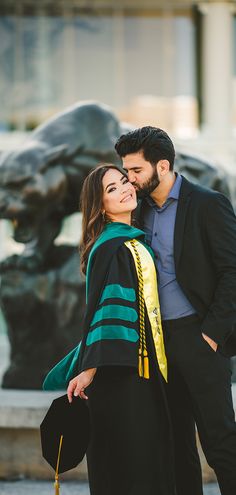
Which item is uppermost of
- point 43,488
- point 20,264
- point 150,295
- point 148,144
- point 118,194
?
point 148,144

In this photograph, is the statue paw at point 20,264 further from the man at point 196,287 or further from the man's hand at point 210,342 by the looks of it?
the man's hand at point 210,342

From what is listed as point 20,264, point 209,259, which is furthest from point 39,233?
point 209,259

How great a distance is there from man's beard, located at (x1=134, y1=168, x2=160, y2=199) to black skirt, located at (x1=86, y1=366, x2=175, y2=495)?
61cm

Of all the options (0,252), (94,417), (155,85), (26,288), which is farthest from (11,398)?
(155,85)

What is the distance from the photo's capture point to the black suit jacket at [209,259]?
3.25 m

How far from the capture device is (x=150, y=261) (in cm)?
326

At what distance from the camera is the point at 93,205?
3.28 m

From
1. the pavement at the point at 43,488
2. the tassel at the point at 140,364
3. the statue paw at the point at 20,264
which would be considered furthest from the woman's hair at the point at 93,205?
the statue paw at the point at 20,264

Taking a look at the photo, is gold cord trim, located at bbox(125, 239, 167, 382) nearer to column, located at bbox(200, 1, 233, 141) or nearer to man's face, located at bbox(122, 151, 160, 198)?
man's face, located at bbox(122, 151, 160, 198)

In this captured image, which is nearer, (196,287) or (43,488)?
(196,287)

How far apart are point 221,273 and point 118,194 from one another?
0.45m

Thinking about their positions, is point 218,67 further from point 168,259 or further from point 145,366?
point 145,366

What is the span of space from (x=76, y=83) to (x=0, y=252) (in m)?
5.96

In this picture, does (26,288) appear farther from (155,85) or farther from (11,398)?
(155,85)
